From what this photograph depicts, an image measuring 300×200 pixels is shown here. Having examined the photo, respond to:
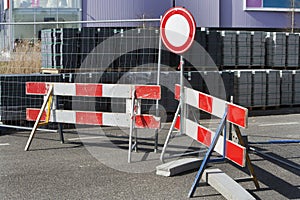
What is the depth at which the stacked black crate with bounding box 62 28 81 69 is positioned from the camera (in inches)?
515

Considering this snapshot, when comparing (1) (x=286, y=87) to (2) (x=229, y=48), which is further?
(1) (x=286, y=87)

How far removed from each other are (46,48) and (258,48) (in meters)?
6.49

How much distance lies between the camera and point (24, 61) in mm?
14391

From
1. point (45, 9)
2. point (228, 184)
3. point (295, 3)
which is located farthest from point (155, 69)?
point (295, 3)

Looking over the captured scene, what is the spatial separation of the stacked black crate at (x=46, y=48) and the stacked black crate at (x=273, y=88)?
6.29 m

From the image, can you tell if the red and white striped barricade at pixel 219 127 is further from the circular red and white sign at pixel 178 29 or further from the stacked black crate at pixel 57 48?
the stacked black crate at pixel 57 48

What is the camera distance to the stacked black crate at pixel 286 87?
15.3 m

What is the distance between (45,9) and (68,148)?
30.7 m

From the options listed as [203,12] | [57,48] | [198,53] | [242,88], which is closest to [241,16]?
[203,12]

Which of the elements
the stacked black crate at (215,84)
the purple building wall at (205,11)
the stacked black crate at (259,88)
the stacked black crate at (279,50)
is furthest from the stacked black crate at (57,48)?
the purple building wall at (205,11)

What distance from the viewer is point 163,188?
272 inches

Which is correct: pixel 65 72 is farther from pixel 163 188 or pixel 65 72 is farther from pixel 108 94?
pixel 163 188

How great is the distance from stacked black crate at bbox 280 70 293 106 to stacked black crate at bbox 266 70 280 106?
216 millimetres

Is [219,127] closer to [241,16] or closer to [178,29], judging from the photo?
[178,29]
